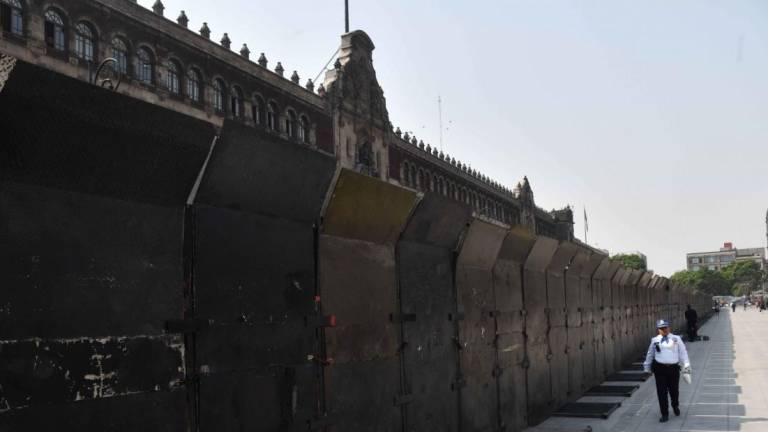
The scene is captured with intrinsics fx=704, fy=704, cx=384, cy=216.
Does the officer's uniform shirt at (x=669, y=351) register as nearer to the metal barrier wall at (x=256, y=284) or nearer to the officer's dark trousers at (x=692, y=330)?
the metal barrier wall at (x=256, y=284)

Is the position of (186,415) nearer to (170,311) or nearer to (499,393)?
(170,311)

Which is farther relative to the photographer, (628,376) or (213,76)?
(213,76)

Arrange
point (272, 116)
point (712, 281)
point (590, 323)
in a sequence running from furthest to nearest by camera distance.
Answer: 1. point (712, 281)
2. point (272, 116)
3. point (590, 323)

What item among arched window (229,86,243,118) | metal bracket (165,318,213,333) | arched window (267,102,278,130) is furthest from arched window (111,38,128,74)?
metal bracket (165,318,213,333)

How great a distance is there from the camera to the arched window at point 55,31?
26.0 m

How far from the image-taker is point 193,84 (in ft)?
107

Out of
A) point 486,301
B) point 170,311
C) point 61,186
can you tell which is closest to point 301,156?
point 170,311

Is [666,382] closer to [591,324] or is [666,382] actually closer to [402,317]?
[591,324]

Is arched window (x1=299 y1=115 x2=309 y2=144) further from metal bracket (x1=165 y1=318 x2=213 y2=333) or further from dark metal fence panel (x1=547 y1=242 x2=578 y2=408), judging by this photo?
metal bracket (x1=165 y1=318 x2=213 y2=333)

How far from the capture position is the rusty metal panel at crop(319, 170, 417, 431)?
5234mm

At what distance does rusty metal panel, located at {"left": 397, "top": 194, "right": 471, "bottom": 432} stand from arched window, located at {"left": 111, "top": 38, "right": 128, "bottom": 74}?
2495 cm

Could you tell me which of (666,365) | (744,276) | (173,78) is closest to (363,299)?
(666,365)

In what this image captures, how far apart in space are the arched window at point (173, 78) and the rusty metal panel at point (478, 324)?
A: 2600 centimetres

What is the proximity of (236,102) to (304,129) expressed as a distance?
20.3ft
